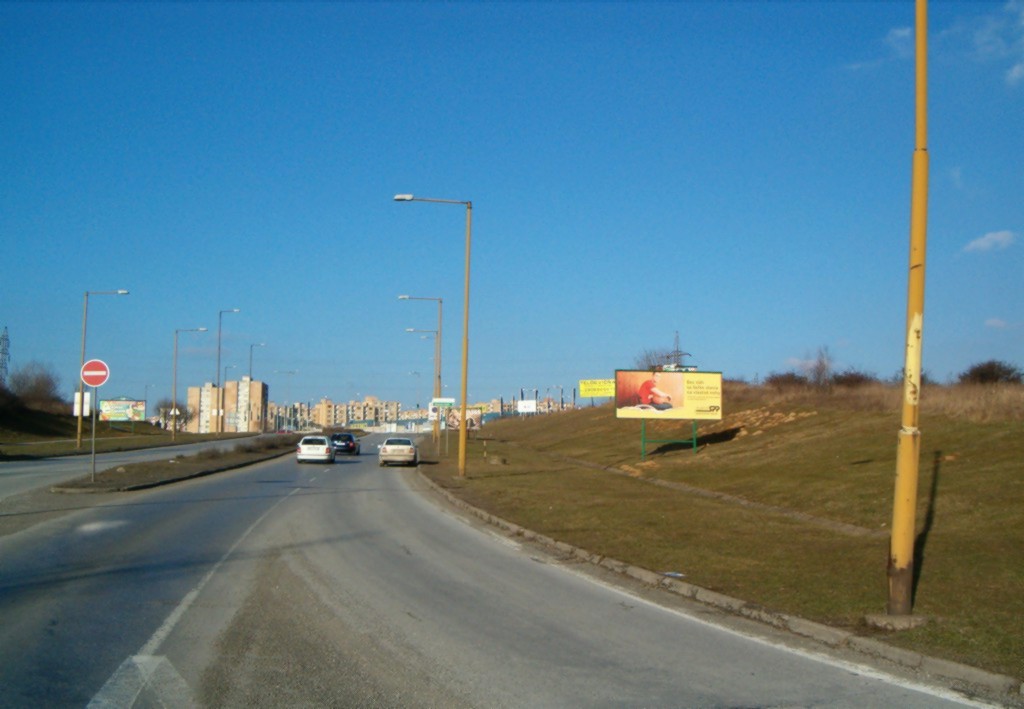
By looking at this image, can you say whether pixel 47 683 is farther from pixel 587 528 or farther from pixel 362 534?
pixel 587 528

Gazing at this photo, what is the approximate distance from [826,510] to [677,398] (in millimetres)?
22493

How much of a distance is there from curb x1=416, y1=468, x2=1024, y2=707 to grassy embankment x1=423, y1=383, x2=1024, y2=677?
0.23 m

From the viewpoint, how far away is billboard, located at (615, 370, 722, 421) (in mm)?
43312

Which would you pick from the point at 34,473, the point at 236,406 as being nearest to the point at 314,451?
the point at 34,473

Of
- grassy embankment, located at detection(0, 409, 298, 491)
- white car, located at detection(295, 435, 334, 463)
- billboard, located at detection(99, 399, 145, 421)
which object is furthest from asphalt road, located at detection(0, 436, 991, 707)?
billboard, located at detection(99, 399, 145, 421)

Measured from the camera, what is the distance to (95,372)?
24.1 metres

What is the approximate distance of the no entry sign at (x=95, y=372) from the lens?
23953 mm

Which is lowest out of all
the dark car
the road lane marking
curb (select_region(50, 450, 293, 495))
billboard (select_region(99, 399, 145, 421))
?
the dark car

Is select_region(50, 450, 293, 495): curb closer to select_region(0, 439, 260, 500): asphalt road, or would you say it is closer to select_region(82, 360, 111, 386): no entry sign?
select_region(0, 439, 260, 500): asphalt road

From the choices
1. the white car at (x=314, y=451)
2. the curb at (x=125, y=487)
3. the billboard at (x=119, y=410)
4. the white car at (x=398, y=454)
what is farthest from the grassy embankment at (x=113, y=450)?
the white car at (x=398, y=454)

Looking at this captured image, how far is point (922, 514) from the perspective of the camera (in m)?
17.6

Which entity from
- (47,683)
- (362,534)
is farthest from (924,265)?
(362,534)

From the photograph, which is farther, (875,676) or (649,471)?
(649,471)

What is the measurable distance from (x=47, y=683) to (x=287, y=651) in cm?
192
